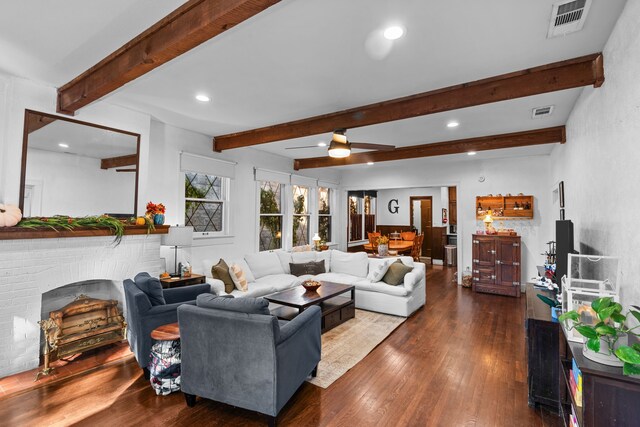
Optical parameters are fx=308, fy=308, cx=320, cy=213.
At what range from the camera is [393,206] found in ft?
36.5

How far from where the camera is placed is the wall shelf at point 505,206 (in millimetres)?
6214

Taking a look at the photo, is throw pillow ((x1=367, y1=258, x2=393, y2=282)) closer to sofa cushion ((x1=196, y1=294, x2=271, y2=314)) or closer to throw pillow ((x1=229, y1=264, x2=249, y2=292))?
throw pillow ((x1=229, y1=264, x2=249, y2=292))

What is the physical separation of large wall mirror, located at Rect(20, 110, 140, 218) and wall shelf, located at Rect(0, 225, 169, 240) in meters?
0.25

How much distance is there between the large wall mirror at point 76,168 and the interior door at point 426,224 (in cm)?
875

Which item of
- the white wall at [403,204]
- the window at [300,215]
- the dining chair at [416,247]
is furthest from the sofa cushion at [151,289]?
the white wall at [403,204]

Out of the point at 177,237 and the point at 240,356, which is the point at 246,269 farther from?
the point at 240,356

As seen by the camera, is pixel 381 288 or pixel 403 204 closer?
pixel 381 288

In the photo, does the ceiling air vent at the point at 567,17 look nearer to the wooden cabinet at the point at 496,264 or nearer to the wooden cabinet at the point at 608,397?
the wooden cabinet at the point at 608,397

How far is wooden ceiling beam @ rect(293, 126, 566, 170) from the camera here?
4625 millimetres

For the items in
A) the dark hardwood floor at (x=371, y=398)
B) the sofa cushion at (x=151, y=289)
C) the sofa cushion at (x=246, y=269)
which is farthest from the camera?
the sofa cushion at (x=246, y=269)

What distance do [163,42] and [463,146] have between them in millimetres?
4803

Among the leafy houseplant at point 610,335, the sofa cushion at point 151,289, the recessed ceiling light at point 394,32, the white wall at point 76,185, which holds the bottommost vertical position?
the sofa cushion at point 151,289

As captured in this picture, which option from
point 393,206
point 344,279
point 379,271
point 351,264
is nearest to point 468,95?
point 379,271

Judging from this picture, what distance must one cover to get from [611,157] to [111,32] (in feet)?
12.5
